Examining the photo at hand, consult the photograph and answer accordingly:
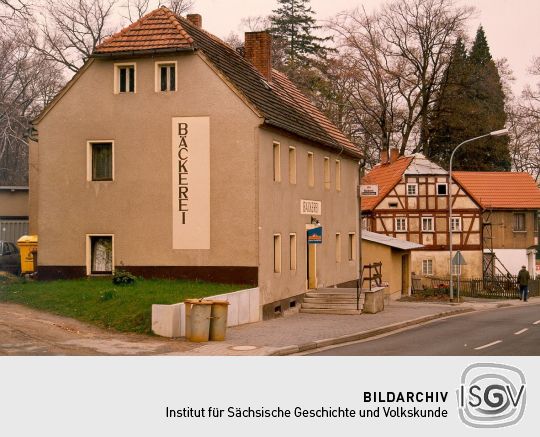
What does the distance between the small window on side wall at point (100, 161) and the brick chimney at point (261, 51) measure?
26.0 ft

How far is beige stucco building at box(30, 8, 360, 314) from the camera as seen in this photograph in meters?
23.7

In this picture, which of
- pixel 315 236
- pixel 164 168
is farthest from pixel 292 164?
pixel 164 168

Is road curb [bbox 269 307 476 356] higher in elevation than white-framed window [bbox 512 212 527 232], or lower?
lower

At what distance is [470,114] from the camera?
51.0 meters

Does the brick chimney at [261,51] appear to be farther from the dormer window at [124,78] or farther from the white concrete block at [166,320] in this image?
the white concrete block at [166,320]

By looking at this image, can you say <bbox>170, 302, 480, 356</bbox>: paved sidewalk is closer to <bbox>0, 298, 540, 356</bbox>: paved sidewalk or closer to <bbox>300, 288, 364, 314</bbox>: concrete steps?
<bbox>0, 298, 540, 356</bbox>: paved sidewalk

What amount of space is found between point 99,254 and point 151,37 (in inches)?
270

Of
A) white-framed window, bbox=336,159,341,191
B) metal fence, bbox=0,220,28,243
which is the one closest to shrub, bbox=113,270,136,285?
A: white-framed window, bbox=336,159,341,191

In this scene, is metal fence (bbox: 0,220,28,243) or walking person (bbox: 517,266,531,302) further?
walking person (bbox: 517,266,531,302)

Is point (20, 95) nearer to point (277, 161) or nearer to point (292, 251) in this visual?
point (277, 161)

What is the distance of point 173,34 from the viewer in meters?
24.1

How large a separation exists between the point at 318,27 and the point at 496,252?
31.5m
